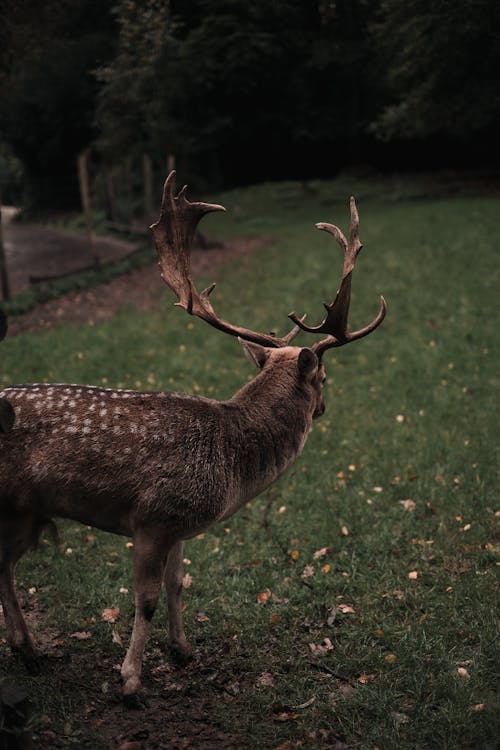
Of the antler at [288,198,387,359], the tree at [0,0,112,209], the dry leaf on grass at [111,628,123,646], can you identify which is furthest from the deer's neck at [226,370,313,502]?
the tree at [0,0,112,209]

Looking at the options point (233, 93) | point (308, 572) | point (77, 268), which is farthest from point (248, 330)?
point (233, 93)

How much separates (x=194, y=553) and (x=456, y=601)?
2.19 meters

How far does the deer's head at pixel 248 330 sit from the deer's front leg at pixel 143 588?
142 centimetres

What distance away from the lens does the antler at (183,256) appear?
18.3 ft

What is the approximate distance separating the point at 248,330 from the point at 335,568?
221 cm

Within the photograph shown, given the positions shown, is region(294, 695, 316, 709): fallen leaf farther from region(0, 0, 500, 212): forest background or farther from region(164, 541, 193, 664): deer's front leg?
region(0, 0, 500, 212): forest background

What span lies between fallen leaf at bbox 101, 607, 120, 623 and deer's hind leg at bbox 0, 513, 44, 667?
2.46 feet

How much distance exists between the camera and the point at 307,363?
5.05 m

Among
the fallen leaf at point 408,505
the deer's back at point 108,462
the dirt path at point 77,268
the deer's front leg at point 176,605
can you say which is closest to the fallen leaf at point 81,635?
the deer's front leg at point 176,605

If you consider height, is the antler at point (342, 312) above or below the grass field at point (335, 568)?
above

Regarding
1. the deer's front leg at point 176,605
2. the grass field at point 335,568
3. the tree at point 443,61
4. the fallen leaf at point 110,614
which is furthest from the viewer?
Answer: the tree at point 443,61

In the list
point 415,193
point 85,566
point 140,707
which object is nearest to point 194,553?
point 85,566

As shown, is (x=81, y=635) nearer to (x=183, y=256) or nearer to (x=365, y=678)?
(x=365, y=678)

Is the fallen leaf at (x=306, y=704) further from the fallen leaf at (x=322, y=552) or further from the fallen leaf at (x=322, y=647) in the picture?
the fallen leaf at (x=322, y=552)
